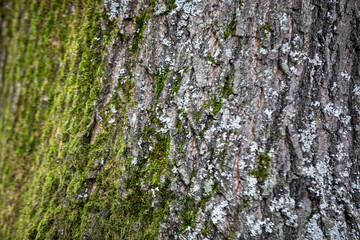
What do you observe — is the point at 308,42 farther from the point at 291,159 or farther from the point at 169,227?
the point at 169,227

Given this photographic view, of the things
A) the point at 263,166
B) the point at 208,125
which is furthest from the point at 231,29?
the point at 263,166

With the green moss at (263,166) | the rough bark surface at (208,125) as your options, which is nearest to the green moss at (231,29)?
the rough bark surface at (208,125)

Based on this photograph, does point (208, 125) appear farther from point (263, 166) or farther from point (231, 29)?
point (231, 29)

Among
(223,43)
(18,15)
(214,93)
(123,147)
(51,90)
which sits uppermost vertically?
(18,15)

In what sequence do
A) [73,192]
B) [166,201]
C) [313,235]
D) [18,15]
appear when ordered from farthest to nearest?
[18,15] → [73,192] → [166,201] → [313,235]

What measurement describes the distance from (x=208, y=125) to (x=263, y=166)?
1.06ft

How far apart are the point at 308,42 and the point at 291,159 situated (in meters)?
0.56

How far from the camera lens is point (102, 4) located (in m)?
1.38

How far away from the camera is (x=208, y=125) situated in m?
1.20

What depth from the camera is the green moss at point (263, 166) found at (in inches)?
45.2

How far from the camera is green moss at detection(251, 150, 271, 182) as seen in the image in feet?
3.76

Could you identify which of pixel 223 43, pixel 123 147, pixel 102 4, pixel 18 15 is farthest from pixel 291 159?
pixel 18 15

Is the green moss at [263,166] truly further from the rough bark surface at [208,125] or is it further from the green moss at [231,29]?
the green moss at [231,29]

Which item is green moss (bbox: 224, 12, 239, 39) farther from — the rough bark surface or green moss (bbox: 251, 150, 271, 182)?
green moss (bbox: 251, 150, 271, 182)
